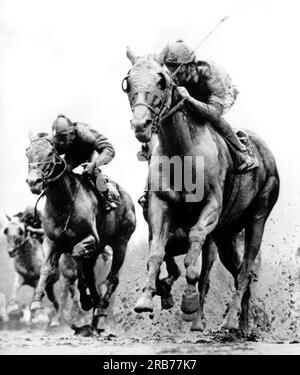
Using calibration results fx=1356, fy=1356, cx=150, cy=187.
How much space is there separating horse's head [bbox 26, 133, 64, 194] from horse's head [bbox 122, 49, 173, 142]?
7.09 ft

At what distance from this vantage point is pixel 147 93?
12.2 metres

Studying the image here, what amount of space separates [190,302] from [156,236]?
738 millimetres

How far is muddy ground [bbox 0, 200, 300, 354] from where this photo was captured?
548 inches

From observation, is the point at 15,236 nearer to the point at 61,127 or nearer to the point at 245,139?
the point at 61,127

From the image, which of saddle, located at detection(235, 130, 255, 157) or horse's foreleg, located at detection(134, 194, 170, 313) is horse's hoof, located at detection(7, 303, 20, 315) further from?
horse's foreleg, located at detection(134, 194, 170, 313)

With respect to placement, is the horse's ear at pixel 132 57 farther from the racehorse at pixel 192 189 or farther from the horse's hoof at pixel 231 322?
the horse's hoof at pixel 231 322

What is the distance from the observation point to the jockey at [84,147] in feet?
48.9

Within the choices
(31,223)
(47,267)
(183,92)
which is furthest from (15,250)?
(183,92)

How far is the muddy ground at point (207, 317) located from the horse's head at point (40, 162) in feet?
5.56

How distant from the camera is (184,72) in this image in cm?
1352

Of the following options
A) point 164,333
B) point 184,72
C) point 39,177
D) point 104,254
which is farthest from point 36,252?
point 184,72

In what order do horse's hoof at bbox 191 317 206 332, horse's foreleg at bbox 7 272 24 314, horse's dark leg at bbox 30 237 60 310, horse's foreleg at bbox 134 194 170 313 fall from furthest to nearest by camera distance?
horse's foreleg at bbox 7 272 24 314 → horse's dark leg at bbox 30 237 60 310 → horse's hoof at bbox 191 317 206 332 → horse's foreleg at bbox 134 194 170 313

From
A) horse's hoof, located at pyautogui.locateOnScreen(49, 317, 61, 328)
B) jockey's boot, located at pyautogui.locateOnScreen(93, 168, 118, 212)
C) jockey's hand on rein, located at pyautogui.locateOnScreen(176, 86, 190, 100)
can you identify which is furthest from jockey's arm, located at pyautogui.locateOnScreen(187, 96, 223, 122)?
horse's hoof, located at pyautogui.locateOnScreen(49, 317, 61, 328)
